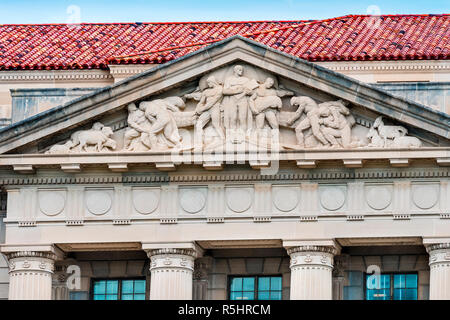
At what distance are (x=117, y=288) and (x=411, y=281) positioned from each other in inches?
347

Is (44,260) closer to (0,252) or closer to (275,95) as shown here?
(0,252)

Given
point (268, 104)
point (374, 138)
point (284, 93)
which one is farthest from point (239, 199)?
point (374, 138)

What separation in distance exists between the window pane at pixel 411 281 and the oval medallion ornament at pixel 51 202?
10.4m

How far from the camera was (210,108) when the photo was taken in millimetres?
62969

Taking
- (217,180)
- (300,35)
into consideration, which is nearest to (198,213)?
(217,180)

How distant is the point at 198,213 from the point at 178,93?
142 inches

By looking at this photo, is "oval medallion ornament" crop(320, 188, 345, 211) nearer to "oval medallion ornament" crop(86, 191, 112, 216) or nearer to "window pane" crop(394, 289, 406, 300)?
"window pane" crop(394, 289, 406, 300)

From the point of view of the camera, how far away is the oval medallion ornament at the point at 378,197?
62.3 metres

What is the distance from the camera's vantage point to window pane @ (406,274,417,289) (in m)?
63.7

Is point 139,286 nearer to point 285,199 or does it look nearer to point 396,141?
point 285,199

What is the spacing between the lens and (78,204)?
6331cm
